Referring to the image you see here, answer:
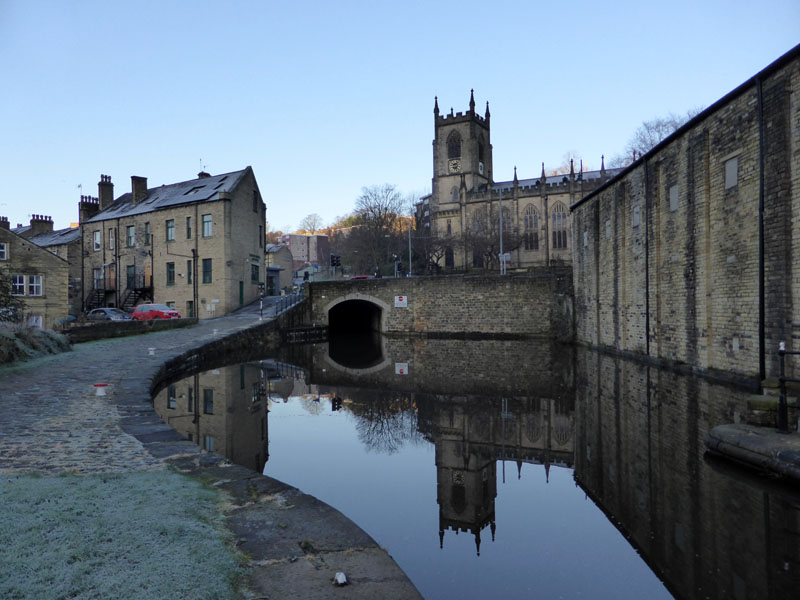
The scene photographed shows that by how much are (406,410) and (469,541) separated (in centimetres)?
599

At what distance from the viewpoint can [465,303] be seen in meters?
28.3

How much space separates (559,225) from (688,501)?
5576 centimetres

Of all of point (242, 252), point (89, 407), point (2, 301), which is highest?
point (242, 252)

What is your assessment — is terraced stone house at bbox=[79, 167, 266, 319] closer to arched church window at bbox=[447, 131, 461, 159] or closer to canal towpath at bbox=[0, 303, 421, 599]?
canal towpath at bbox=[0, 303, 421, 599]

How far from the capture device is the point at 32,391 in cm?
954

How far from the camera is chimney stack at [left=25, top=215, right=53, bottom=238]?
1790 inches

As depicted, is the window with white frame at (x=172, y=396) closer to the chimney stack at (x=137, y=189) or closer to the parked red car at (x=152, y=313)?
the parked red car at (x=152, y=313)

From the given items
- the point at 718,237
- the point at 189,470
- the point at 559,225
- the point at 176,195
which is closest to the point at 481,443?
the point at 189,470

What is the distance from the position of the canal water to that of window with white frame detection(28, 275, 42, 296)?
19636 millimetres

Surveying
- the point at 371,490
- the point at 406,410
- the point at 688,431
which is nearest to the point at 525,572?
the point at 371,490

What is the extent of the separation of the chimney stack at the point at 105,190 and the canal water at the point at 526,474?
32.4 meters

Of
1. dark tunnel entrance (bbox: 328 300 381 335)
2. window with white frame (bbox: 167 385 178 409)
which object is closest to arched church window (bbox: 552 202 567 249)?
dark tunnel entrance (bbox: 328 300 381 335)

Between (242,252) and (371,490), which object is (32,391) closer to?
(371,490)

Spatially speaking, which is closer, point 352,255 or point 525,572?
point 525,572
